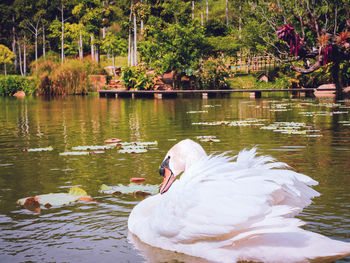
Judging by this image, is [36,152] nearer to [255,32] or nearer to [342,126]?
[342,126]

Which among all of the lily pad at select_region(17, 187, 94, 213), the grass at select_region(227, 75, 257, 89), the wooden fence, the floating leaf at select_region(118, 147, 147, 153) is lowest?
the lily pad at select_region(17, 187, 94, 213)

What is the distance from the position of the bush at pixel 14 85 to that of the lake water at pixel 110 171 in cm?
3340

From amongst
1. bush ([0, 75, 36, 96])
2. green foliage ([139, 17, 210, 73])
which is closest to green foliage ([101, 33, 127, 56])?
bush ([0, 75, 36, 96])

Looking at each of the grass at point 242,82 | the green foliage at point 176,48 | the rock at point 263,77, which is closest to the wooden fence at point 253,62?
the rock at point 263,77

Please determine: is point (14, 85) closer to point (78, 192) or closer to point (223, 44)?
point (223, 44)

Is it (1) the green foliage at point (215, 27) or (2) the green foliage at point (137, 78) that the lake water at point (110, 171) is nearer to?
(2) the green foliage at point (137, 78)

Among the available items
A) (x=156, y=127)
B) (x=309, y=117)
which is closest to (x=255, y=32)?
(x=309, y=117)

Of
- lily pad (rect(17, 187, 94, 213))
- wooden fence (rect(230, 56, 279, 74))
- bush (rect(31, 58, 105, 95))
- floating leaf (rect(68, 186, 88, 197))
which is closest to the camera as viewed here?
lily pad (rect(17, 187, 94, 213))

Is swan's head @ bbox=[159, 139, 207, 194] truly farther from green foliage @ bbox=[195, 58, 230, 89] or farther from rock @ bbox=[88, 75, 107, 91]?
rock @ bbox=[88, 75, 107, 91]

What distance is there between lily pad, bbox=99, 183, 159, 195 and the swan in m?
2.01

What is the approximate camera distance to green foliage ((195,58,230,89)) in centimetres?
3822

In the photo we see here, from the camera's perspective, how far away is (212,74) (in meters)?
38.2

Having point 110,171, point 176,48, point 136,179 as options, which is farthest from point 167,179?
point 176,48

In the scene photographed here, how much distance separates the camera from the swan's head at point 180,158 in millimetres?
4539
